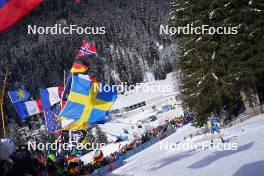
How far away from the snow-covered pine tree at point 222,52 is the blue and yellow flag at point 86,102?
8906 mm

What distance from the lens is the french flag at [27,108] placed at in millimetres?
18547

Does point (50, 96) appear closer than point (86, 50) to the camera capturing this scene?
Yes

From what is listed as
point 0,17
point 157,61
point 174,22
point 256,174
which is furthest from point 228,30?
point 157,61

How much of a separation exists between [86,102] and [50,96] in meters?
2.84

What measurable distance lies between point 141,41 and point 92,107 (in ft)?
582

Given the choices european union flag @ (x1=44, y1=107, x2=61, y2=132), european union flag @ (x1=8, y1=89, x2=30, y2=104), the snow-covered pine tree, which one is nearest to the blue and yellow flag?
european union flag @ (x1=44, y1=107, x2=61, y2=132)

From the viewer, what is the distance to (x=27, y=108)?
1922cm

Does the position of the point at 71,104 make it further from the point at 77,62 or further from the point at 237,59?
the point at 237,59

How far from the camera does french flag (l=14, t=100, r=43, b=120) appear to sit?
730 inches
